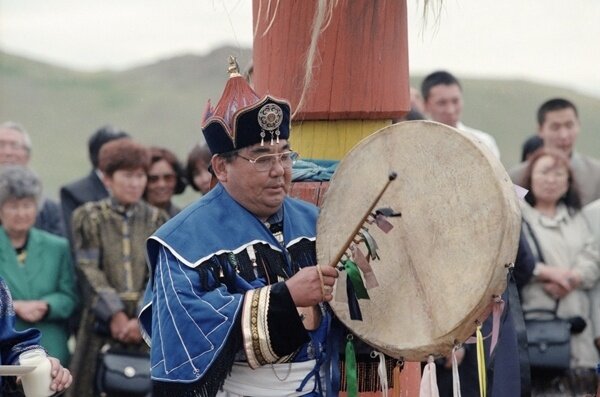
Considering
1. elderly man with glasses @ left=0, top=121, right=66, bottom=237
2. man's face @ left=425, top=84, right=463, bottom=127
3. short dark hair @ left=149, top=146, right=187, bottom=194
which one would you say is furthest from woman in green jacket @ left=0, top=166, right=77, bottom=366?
man's face @ left=425, top=84, right=463, bottom=127

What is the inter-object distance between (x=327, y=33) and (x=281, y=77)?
28cm

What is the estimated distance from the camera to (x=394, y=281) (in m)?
5.62

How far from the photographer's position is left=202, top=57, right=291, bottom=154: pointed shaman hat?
18.2ft

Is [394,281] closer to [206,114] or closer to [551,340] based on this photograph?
[206,114]

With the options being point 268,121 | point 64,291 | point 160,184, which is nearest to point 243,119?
point 268,121

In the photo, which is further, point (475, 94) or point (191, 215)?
point (475, 94)

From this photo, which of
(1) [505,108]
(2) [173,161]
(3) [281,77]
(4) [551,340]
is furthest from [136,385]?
(1) [505,108]

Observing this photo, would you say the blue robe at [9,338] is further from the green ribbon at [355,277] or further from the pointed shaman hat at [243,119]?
the green ribbon at [355,277]

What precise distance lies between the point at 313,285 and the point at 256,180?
19.3 inches

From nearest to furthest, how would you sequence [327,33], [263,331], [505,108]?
[263,331]
[327,33]
[505,108]

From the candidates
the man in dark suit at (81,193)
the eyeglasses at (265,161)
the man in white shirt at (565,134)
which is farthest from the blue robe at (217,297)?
the man in white shirt at (565,134)

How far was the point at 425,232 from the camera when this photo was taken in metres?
5.55

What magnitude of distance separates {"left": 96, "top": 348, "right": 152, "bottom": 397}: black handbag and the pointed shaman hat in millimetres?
3392

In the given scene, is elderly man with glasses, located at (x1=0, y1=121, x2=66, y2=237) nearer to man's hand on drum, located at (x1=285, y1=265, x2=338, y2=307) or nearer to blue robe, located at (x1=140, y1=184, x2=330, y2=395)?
blue robe, located at (x1=140, y1=184, x2=330, y2=395)
